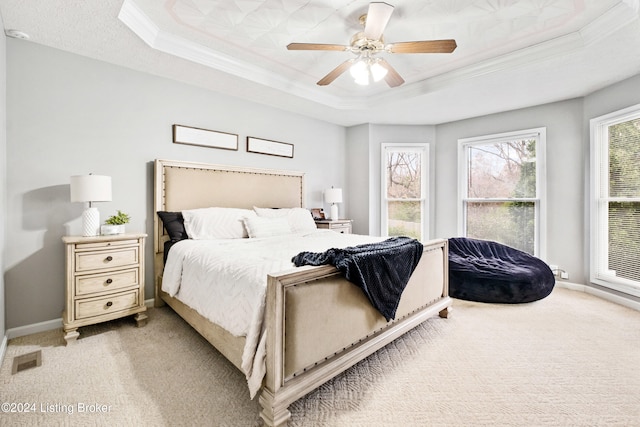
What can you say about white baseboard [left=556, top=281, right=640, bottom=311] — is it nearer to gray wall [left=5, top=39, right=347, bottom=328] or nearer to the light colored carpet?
the light colored carpet

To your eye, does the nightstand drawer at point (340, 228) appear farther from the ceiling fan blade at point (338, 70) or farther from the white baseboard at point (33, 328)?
the white baseboard at point (33, 328)

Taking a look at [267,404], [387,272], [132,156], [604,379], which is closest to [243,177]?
[132,156]

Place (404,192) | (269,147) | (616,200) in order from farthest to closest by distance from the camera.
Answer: (404,192) < (269,147) < (616,200)

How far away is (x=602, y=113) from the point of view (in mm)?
3453

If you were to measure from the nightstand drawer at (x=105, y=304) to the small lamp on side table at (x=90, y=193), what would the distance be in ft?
1.86

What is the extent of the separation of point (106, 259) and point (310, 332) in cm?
198

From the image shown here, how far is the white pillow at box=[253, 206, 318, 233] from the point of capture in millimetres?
3574

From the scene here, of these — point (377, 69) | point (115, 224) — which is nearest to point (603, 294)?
point (377, 69)

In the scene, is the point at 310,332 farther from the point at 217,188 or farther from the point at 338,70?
the point at 217,188

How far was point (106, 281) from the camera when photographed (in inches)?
96.7

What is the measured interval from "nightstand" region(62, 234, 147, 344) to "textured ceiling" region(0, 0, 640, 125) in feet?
5.59

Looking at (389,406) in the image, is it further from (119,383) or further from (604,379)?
(119,383)

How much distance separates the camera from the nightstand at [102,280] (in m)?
2.30

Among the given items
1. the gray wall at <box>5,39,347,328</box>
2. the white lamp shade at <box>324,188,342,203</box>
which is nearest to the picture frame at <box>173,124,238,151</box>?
the gray wall at <box>5,39,347,328</box>
